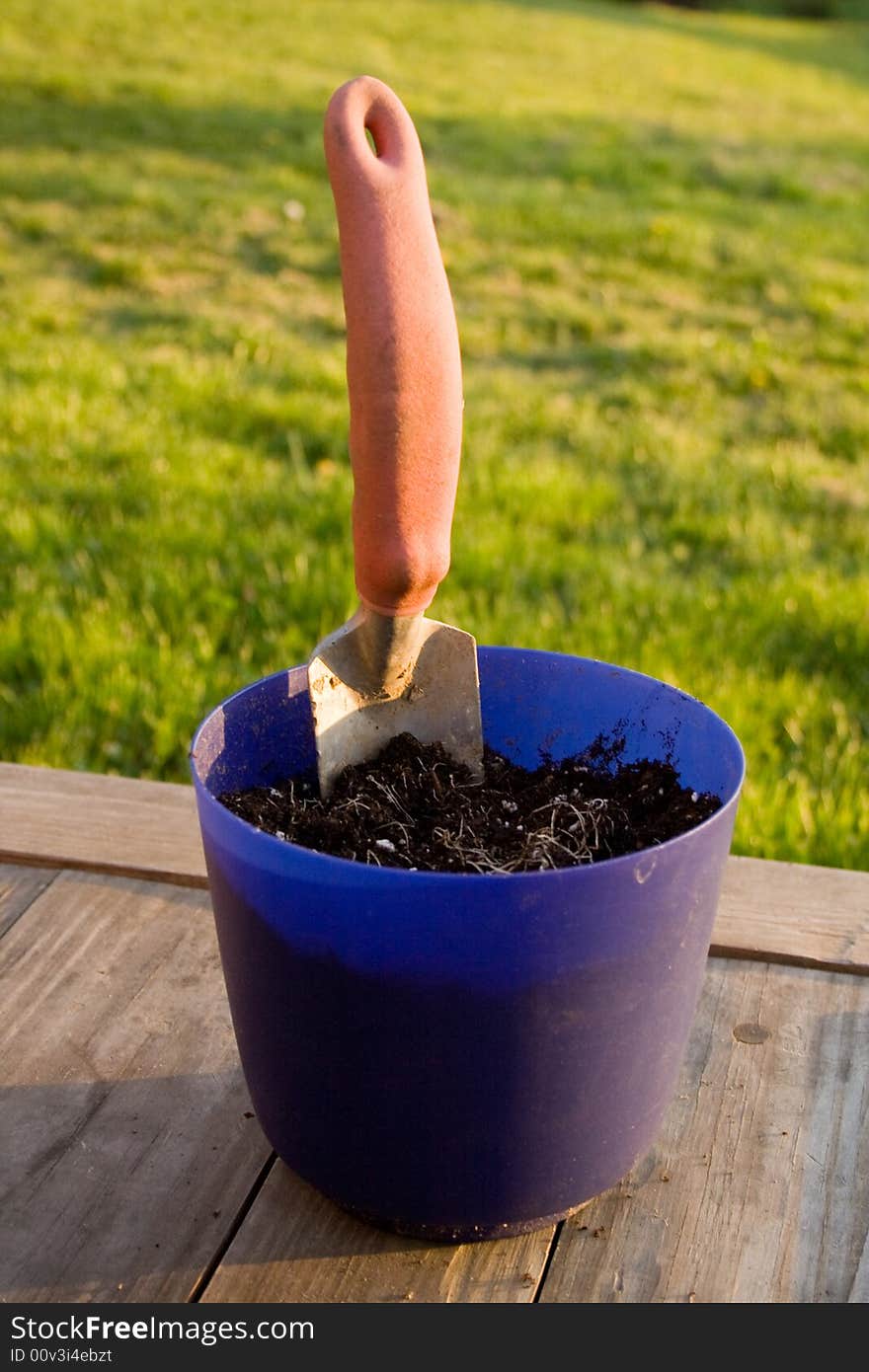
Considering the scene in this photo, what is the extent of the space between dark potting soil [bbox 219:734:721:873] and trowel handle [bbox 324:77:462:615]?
206 mm

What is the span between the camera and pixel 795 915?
1392mm

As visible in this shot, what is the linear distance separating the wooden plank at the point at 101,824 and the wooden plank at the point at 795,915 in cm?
52

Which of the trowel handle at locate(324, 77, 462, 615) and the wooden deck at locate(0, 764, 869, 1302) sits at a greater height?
the trowel handle at locate(324, 77, 462, 615)

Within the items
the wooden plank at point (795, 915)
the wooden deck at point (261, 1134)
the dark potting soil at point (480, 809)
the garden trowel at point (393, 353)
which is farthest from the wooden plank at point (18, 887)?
the wooden plank at point (795, 915)

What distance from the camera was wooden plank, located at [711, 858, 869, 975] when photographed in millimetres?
1338

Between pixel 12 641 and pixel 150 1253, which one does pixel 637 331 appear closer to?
pixel 12 641

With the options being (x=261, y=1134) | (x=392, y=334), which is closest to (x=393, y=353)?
(x=392, y=334)

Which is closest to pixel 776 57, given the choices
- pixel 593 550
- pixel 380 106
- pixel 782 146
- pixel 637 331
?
pixel 782 146

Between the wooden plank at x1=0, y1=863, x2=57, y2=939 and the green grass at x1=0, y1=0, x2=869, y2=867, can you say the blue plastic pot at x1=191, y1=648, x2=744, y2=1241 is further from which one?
the green grass at x1=0, y1=0, x2=869, y2=867

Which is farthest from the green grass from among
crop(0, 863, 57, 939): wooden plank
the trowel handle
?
the trowel handle

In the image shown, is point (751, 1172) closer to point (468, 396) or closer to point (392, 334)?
point (392, 334)

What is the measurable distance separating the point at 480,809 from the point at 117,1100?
381 millimetres

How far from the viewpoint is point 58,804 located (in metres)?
1.53

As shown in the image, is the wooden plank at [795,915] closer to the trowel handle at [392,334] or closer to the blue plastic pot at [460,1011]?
the blue plastic pot at [460,1011]
